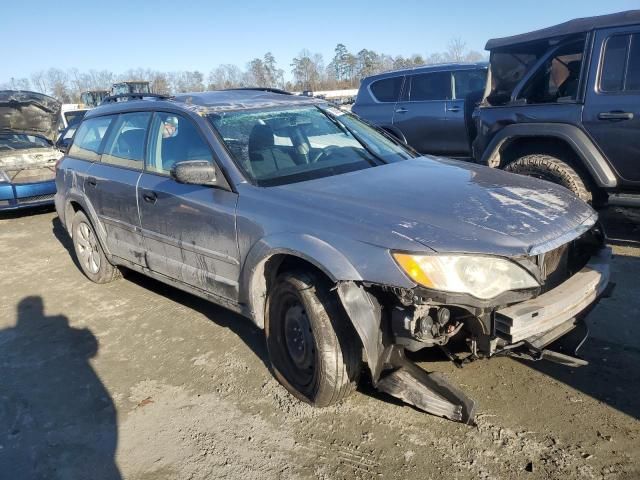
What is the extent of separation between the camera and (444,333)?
8.41ft

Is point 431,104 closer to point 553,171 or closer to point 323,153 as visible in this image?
point 553,171

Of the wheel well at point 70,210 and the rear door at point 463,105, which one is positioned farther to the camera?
Answer: the rear door at point 463,105

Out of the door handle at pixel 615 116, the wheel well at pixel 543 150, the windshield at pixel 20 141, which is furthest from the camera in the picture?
the windshield at pixel 20 141

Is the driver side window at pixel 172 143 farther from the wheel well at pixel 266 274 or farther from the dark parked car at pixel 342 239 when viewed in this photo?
the wheel well at pixel 266 274

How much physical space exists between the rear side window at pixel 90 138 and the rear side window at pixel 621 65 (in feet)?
15.3

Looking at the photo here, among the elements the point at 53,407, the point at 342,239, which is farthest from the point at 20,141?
the point at 342,239

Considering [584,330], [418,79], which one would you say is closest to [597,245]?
[584,330]

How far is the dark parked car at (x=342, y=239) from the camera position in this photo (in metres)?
2.52

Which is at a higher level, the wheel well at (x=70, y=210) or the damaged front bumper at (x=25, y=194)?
the wheel well at (x=70, y=210)

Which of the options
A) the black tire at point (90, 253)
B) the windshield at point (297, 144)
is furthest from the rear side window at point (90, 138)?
the windshield at point (297, 144)

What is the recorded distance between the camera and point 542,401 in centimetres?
296

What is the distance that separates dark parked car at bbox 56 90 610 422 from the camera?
8.26 feet

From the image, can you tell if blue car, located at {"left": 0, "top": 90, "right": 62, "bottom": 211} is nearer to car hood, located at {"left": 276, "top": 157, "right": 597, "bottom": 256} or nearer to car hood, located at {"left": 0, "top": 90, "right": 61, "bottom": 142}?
car hood, located at {"left": 0, "top": 90, "right": 61, "bottom": 142}

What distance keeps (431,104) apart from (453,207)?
20.6ft
